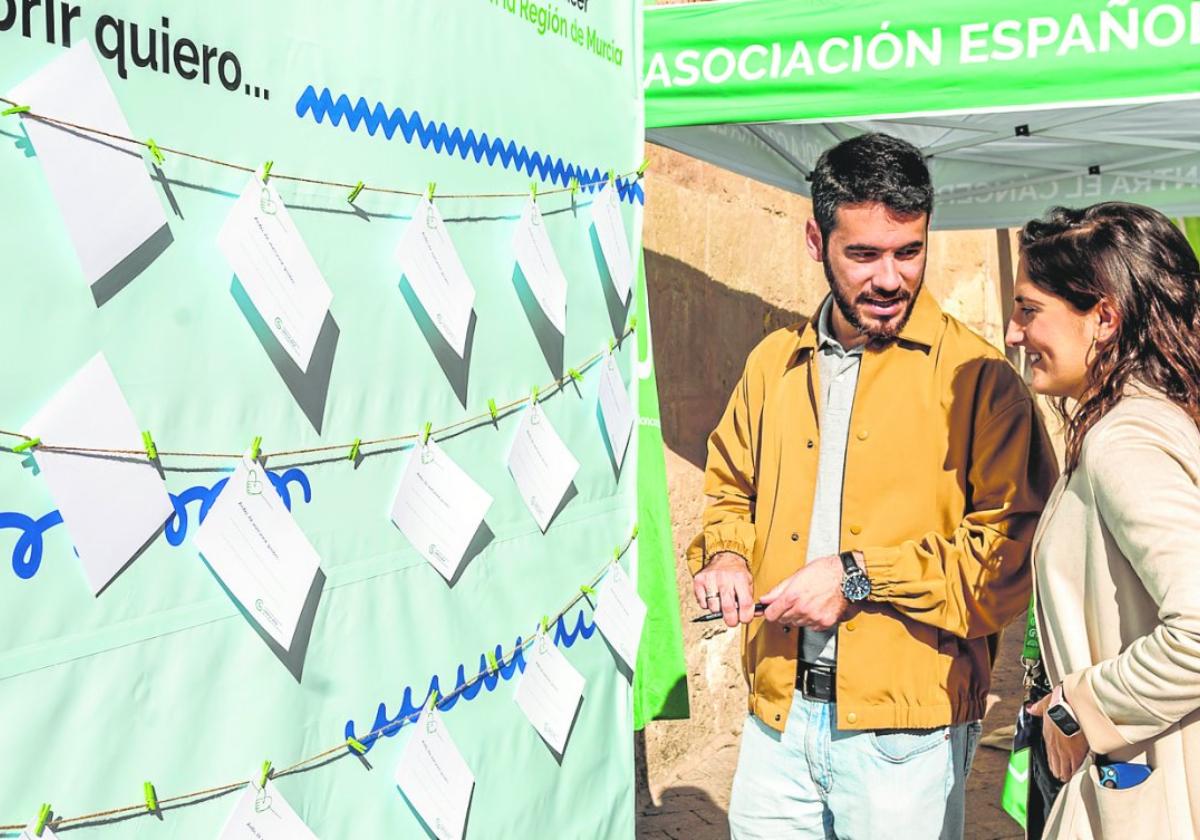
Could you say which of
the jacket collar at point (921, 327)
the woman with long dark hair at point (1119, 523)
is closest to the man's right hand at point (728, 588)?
the jacket collar at point (921, 327)

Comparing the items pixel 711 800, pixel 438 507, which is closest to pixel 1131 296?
pixel 438 507

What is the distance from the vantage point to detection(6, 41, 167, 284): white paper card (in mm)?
1318

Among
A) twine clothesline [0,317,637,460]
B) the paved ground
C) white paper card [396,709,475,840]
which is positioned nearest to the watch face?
twine clothesline [0,317,637,460]

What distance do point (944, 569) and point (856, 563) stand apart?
16 centimetres

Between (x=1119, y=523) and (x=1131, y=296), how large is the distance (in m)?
0.39

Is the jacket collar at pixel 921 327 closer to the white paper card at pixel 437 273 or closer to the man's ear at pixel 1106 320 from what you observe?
the man's ear at pixel 1106 320

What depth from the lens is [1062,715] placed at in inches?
74.1

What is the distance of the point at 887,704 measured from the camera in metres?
2.30

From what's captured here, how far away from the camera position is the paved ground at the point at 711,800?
450 cm

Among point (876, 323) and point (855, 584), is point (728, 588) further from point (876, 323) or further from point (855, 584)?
point (876, 323)

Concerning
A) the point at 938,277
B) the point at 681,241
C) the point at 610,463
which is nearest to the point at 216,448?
the point at 610,463

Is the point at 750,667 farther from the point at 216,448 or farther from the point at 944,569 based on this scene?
the point at 216,448

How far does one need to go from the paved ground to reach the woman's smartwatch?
2.76 m

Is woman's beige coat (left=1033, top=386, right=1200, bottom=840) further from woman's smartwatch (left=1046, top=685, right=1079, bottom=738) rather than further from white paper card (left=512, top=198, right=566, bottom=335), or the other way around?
white paper card (left=512, top=198, right=566, bottom=335)
